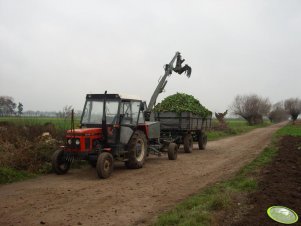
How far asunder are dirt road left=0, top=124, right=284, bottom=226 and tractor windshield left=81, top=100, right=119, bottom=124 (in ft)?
5.42

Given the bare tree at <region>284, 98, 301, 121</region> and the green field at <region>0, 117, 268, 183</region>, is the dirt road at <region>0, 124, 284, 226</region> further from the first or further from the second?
the bare tree at <region>284, 98, 301, 121</region>

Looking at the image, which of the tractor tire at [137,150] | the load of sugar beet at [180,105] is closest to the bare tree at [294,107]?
the load of sugar beet at [180,105]

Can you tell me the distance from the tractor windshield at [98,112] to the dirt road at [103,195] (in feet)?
5.42

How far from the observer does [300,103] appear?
10406 centimetres

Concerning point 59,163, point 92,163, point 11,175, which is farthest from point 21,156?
point 92,163

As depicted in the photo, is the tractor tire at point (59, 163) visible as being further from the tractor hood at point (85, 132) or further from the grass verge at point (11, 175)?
the tractor hood at point (85, 132)

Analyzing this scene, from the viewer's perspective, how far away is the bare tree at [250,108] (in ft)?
250

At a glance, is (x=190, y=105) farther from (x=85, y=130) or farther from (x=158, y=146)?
(x=85, y=130)

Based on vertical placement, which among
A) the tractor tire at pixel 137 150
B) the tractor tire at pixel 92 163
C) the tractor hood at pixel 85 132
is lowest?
the tractor tire at pixel 92 163

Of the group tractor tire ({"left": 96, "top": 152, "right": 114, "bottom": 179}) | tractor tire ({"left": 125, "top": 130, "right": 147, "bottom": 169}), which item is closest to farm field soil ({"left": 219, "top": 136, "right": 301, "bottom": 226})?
tractor tire ({"left": 125, "top": 130, "right": 147, "bottom": 169})

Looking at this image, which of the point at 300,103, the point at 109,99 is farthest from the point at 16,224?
the point at 300,103

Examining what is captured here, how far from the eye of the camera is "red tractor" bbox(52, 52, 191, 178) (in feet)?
33.6

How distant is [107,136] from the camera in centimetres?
1084
